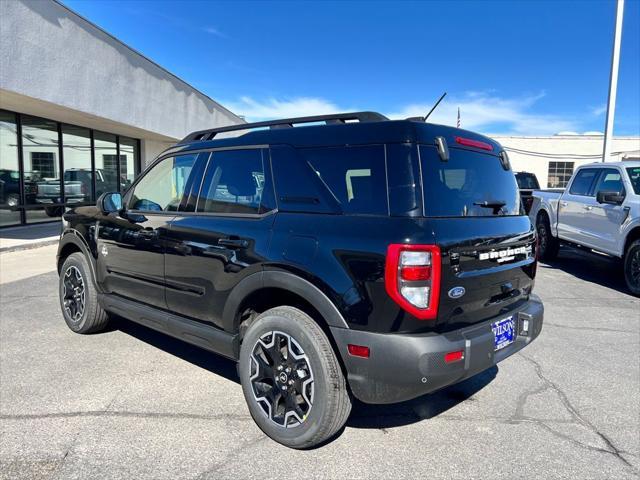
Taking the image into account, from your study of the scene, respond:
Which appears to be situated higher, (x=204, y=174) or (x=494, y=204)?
(x=204, y=174)

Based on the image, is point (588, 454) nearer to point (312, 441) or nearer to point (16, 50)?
point (312, 441)

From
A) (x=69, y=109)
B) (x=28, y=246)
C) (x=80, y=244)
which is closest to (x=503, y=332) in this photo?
(x=80, y=244)

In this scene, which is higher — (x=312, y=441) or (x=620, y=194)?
(x=620, y=194)

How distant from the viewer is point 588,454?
280 cm

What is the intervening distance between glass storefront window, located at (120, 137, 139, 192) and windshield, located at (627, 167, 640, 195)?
51.7ft

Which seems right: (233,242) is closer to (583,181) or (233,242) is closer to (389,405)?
(389,405)

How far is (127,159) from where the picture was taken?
18000mm

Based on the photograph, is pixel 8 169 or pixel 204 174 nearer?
pixel 204 174

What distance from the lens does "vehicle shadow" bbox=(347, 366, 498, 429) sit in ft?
10.4

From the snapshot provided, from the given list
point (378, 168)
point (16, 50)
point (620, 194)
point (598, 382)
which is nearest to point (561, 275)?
point (620, 194)

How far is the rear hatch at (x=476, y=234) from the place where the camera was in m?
2.51

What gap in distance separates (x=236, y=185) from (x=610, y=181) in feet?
23.4

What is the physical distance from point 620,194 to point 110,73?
11.4 meters

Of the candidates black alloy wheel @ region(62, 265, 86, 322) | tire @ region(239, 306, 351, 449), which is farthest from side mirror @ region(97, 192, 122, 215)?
tire @ region(239, 306, 351, 449)
